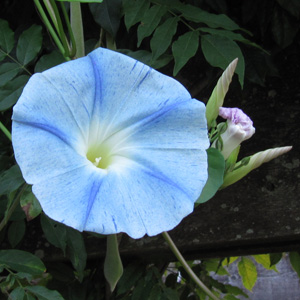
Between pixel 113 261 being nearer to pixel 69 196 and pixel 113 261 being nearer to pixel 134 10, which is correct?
pixel 69 196

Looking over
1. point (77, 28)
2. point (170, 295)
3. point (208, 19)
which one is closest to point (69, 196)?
point (77, 28)

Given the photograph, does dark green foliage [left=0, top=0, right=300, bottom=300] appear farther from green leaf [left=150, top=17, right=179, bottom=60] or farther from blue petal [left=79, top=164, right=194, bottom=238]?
blue petal [left=79, top=164, right=194, bottom=238]

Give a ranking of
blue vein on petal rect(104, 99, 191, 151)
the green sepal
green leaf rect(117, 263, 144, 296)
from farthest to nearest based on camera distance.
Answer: green leaf rect(117, 263, 144, 296), the green sepal, blue vein on petal rect(104, 99, 191, 151)

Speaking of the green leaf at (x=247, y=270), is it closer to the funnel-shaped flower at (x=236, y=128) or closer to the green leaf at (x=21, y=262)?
the green leaf at (x=21, y=262)

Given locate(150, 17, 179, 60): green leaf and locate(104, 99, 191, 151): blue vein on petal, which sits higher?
locate(104, 99, 191, 151): blue vein on petal

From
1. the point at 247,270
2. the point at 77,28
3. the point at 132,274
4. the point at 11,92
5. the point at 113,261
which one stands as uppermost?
the point at 77,28

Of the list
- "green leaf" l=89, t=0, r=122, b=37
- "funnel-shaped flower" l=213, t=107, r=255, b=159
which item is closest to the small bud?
"funnel-shaped flower" l=213, t=107, r=255, b=159
